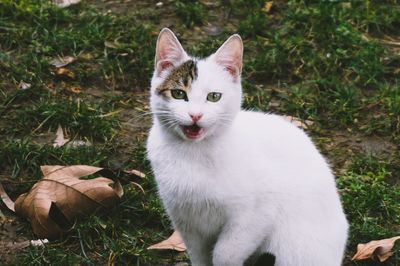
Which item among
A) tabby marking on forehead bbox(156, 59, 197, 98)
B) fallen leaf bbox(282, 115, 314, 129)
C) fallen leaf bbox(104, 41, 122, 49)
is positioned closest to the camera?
tabby marking on forehead bbox(156, 59, 197, 98)

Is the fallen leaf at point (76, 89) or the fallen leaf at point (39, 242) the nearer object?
the fallen leaf at point (39, 242)

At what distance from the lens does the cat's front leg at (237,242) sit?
3.59m

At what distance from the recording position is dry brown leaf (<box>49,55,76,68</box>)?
230 inches

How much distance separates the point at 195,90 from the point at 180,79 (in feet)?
0.31

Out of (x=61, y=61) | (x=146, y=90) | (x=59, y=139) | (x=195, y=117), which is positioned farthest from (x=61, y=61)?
(x=195, y=117)

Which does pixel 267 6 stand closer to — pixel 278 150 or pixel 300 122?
pixel 300 122

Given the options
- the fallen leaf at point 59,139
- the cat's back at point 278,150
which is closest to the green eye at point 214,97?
the cat's back at point 278,150

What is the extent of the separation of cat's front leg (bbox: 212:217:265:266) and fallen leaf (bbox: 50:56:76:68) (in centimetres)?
270

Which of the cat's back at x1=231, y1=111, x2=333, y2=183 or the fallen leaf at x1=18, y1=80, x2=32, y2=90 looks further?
the fallen leaf at x1=18, y1=80, x2=32, y2=90

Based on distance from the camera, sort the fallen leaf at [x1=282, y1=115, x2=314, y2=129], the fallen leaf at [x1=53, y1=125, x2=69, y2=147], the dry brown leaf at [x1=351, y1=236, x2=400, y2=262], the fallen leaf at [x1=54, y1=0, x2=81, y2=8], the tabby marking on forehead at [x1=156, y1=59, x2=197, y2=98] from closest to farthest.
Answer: the tabby marking on forehead at [x1=156, y1=59, x2=197, y2=98], the dry brown leaf at [x1=351, y1=236, x2=400, y2=262], the fallen leaf at [x1=53, y1=125, x2=69, y2=147], the fallen leaf at [x1=282, y1=115, x2=314, y2=129], the fallen leaf at [x1=54, y1=0, x2=81, y2=8]

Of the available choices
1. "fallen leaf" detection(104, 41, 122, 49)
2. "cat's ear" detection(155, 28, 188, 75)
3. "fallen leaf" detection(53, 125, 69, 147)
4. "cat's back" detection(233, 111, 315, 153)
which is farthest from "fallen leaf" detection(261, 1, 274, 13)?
"cat's ear" detection(155, 28, 188, 75)

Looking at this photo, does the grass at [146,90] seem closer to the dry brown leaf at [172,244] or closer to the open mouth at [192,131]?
the dry brown leaf at [172,244]

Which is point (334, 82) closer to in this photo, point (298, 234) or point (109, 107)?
point (109, 107)

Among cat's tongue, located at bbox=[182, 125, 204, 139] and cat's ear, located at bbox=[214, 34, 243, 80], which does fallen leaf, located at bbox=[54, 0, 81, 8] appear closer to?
cat's ear, located at bbox=[214, 34, 243, 80]
